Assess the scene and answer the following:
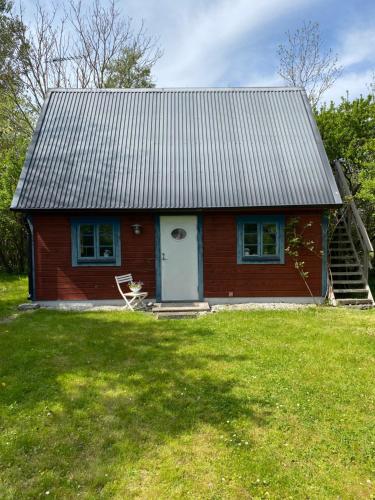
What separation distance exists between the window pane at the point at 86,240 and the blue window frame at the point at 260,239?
387 cm

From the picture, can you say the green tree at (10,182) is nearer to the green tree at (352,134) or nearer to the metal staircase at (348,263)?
the metal staircase at (348,263)

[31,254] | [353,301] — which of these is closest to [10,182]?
[31,254]

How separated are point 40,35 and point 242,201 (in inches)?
731

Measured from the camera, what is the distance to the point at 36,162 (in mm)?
10414

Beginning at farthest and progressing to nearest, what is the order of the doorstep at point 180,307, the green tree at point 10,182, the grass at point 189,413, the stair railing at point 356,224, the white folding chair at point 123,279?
the green tree at point 10,182 → the stair railing at point 356,224 → the white folding chair at point 123,279 → the doorstep at point 180,307 → the grass at point 189,413

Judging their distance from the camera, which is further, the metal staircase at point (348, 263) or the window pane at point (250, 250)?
the window pane at point (250, 250)

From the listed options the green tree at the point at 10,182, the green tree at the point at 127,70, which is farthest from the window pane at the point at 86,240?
the green tree at the point at 127,70

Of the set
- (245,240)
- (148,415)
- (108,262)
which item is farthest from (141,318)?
(148,415)

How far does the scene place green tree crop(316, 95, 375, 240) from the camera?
1318 cm

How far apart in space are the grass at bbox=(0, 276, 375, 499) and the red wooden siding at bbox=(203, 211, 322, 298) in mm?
2331

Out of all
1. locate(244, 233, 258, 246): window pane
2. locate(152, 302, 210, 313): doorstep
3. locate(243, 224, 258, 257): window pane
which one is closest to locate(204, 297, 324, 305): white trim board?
locate(152, 302, 210, 313): doorstep

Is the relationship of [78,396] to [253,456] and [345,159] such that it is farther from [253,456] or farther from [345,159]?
[345,159]

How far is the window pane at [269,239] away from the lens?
32.3 feet

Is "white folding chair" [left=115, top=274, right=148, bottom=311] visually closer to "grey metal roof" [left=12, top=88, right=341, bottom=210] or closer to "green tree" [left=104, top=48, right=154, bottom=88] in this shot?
"grey metal roof" [left=12, top=88, right=341, bottom=210]
